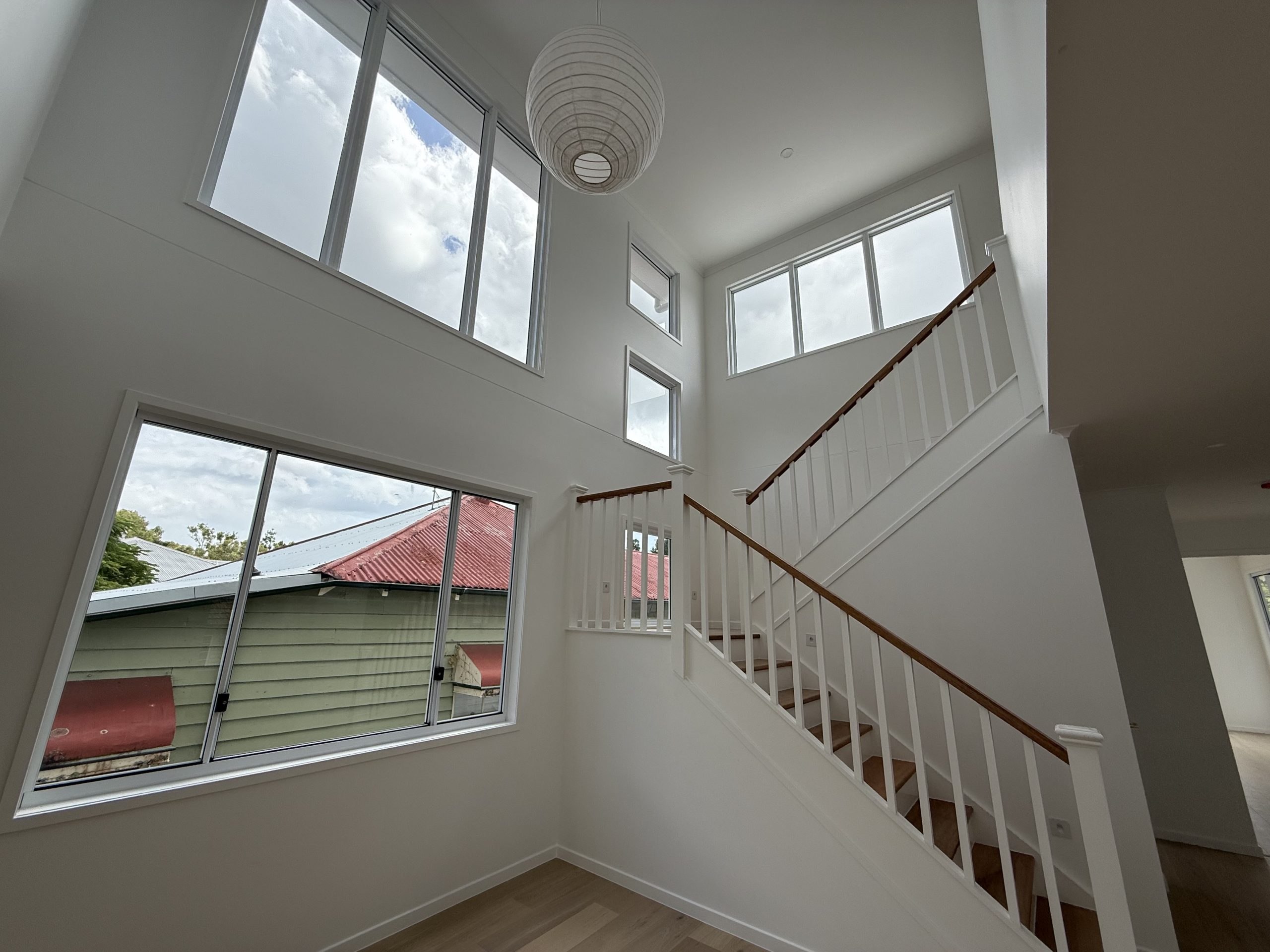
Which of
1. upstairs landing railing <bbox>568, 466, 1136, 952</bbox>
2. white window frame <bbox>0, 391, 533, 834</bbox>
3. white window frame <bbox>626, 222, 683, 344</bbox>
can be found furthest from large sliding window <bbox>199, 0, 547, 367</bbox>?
upstairs landing railing <bbox>568, 466, 1136, 952</bbox>

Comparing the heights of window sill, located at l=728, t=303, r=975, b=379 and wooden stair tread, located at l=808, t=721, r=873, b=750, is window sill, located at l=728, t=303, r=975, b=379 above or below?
above

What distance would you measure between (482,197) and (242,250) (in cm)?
180

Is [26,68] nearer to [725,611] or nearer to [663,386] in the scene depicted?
[725,611]

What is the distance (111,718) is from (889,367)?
177 inches

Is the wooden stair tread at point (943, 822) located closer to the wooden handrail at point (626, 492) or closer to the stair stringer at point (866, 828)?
the stair stringer at point (866, 828)

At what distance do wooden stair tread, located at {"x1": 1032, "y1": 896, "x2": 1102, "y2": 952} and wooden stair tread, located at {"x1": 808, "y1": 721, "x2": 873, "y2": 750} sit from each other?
980 mm

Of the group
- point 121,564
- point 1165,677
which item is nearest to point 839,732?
point 1165,677

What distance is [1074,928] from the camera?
233cm

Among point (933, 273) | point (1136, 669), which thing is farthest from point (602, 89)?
point (1136, 669)

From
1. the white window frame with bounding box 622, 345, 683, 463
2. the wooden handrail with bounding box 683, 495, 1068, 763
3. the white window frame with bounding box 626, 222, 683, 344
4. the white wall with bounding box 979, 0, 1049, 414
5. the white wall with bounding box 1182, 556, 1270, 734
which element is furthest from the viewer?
the white wall with bounding box 1182, 556, 1270, 734

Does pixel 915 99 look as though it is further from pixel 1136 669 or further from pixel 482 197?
pixel 1136 669

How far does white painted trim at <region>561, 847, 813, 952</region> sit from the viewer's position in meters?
2.47

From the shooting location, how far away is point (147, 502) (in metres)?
2.17

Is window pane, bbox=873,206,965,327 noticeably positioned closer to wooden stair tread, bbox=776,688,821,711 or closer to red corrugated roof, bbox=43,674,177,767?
wooden stair tread, bbox=776,688,821,711
